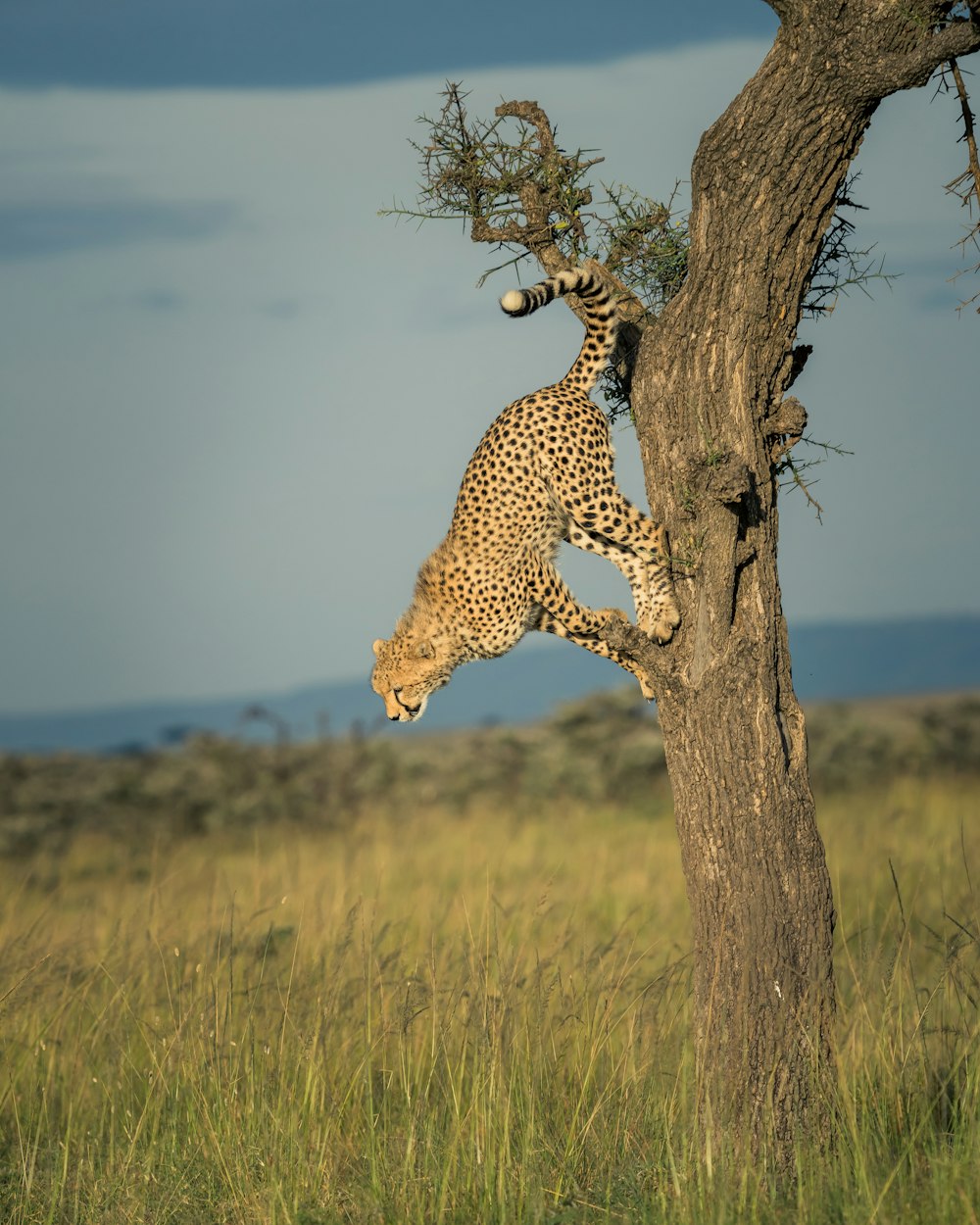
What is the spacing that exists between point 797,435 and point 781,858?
4.66ft

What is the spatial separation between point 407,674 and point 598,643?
1014 millimetres

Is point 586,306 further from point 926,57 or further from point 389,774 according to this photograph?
point 389,774

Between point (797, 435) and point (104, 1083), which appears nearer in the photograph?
point (797, 435)

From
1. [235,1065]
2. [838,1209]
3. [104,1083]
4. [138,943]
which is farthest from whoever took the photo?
[138,943]

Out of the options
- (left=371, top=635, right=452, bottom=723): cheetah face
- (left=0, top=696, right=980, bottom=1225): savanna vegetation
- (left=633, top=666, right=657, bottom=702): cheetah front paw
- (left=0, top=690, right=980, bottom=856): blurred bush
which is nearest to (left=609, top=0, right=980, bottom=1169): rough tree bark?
(left=0, top=696, right=980, bottom=1225): savanna vegetation

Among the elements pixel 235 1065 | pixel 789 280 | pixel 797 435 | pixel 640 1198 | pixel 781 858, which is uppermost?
pixel 789 280

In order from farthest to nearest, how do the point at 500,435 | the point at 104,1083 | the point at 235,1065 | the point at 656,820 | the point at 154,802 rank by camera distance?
the point at 154,802, the point at 656,820, the point at 500,435, the point at 104,1083, the point at 235,1065

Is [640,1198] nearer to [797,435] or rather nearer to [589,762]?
[797,435]

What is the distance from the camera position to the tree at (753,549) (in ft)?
13.7

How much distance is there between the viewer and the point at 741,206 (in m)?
4.32

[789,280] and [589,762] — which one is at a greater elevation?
[789,280]

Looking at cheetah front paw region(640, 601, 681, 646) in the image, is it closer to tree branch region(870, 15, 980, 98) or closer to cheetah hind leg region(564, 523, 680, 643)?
cheetah hind leg region(564, 523, 680, 643)

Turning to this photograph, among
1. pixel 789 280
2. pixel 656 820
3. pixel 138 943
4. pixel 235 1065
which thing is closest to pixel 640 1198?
pixel 235 1065

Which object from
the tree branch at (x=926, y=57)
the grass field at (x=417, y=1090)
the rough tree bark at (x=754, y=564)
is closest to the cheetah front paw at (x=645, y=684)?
the rough tree bark at (x=754, y=564)
